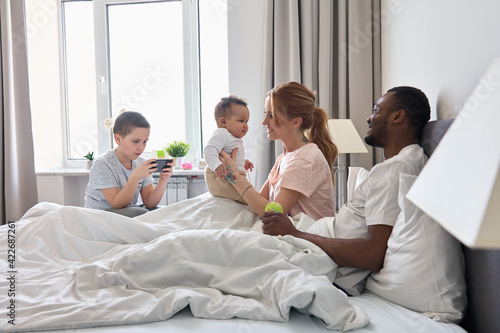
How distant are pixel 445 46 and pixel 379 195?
0.66 metres

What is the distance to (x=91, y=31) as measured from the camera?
3820mm

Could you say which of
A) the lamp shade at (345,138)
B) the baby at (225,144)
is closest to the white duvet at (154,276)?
the baby at (225,144)

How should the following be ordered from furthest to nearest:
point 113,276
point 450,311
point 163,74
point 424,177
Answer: point 163,74, point 113,276, point 450,311, point 424,177

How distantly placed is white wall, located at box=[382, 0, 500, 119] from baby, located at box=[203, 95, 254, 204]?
2.87ft

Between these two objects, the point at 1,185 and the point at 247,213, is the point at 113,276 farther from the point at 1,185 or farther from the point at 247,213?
the point at 1,185

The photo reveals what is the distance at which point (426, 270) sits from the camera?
3.38 ft

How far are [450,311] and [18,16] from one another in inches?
140

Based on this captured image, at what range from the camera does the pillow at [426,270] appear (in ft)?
3.32

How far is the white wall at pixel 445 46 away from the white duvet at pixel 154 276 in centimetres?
63

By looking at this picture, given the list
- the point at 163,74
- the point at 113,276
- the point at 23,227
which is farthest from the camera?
the point at 163,74

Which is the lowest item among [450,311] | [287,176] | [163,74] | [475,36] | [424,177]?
[450,311]

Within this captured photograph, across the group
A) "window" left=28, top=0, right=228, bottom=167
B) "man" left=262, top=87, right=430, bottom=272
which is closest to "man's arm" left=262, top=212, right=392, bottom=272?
"man" left=262, top=87, right=430, bottom=272

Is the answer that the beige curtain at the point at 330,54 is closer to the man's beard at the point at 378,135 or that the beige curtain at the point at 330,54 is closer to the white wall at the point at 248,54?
the white wall at the point at 248,54

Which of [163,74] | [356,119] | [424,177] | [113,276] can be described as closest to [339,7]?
[356,119]
